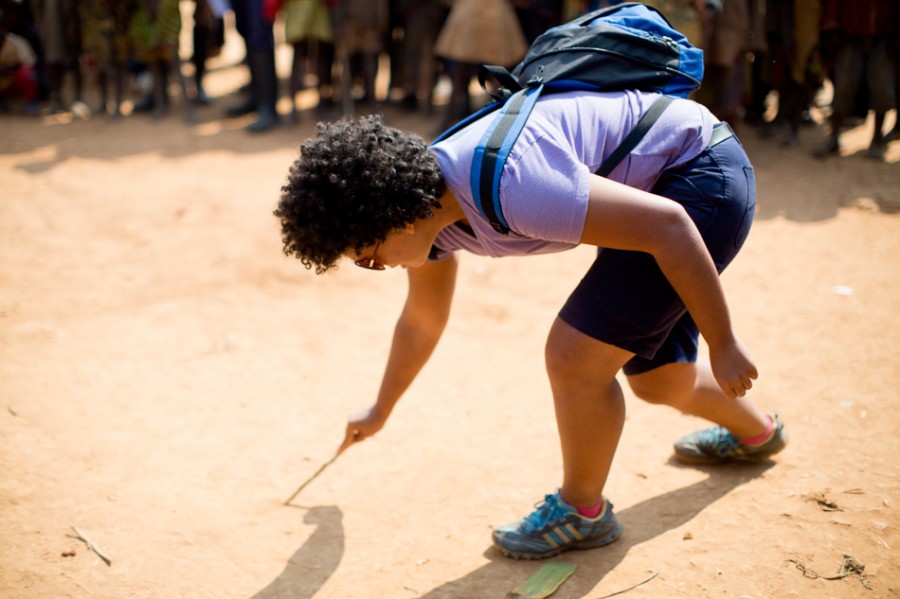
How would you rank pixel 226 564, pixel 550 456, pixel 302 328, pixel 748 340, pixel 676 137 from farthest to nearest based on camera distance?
pixel 302 328 < pixel 748 340 < pixel 550 456 < pixel 226 564 < pixel 676 137

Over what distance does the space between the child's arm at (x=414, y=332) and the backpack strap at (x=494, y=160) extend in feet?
1.92

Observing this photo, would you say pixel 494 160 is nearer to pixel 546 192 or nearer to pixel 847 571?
pixel 546 192

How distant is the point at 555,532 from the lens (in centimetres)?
234

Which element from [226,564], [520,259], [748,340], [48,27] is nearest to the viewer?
[226,564]

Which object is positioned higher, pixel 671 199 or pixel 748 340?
pixel 671 199

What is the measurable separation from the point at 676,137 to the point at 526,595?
1258 mm

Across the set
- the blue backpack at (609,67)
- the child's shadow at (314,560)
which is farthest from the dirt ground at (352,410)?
the blue backpack at (609,67)

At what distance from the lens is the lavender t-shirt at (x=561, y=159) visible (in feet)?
5.66

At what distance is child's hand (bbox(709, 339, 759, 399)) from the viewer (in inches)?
74.4

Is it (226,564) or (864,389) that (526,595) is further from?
(864,389)

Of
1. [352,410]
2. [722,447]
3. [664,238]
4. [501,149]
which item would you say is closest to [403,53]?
[352,410]

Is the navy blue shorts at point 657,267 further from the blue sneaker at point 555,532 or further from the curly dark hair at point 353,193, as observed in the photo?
the blue sneaker at point 555,532

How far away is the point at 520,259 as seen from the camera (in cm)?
454

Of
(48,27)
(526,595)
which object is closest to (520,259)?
(526,595)
